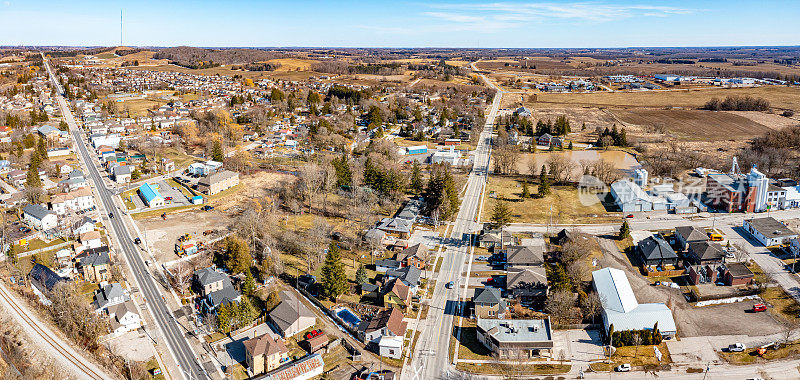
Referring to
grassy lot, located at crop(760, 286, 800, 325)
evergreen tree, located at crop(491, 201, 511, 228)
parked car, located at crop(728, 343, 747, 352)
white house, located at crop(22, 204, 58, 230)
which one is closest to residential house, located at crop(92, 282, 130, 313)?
white house, located at crop(22, 204, 58, 230)

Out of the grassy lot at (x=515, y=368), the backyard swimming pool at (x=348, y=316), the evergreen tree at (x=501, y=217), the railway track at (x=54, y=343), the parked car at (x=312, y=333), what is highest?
the evergreen tree at (x=501, y=217)

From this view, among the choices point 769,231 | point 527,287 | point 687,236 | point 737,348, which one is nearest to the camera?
point 737,348

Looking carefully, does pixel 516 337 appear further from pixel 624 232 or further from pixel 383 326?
pixel 624 232

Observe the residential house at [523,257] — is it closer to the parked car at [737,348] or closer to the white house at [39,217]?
the parked car at [737,348]

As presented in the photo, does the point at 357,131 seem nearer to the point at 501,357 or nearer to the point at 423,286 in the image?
the point at 423,286

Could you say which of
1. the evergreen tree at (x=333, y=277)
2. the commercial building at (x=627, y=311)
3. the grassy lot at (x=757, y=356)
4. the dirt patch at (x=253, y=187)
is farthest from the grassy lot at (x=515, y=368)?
the dirt patch at (x=253, y=187)

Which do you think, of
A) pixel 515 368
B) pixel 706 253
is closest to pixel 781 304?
pixel 706 253
